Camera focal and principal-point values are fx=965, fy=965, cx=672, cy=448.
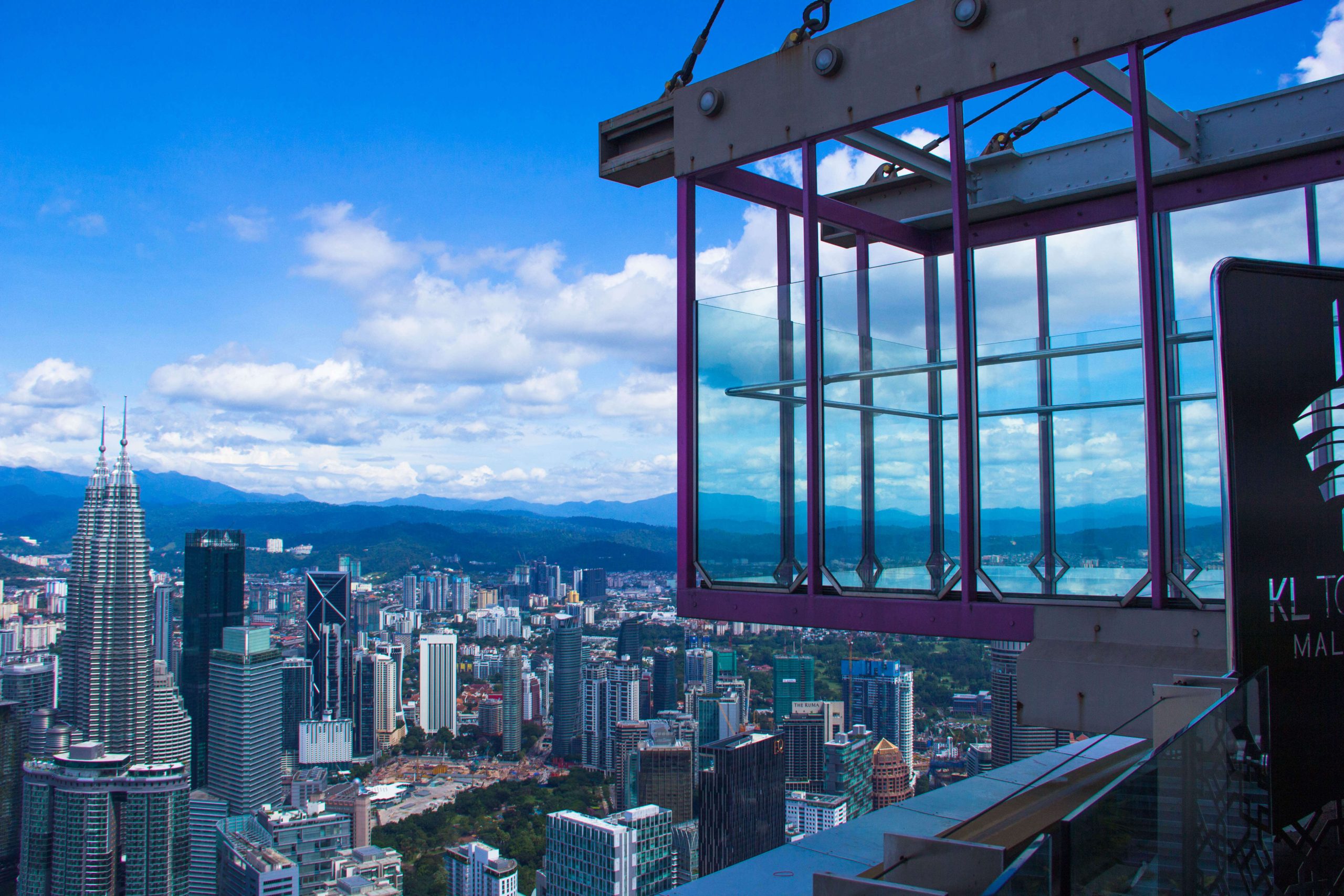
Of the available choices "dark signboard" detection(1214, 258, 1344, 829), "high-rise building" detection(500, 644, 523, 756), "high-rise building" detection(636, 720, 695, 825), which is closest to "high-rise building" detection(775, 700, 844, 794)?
"high-rise building" detection(636, 720, 695, 825)

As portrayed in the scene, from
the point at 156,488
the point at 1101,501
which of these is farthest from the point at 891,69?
the point at 156,488

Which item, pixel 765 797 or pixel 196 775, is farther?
pixel 196 775

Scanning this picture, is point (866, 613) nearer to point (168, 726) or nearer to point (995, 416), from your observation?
point (995, 416)

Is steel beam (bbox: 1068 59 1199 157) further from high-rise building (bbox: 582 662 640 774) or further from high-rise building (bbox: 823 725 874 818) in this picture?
high-rise building (bbox: 582 662 640 774)

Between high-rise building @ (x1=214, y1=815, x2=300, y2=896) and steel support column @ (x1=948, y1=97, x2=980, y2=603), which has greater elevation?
steel support column @ (x1=948, y1=97, x2=980, y2=603)

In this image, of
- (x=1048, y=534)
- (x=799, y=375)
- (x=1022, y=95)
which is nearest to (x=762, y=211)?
(x=799, y=375)

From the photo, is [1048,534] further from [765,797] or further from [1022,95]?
[765,797]
